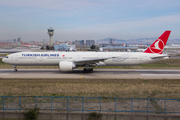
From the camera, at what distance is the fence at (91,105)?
13375mm

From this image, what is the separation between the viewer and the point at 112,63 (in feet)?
106

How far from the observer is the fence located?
43.9 feet

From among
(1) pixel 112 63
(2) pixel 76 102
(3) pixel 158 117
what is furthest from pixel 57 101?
(1) pixel 112 63

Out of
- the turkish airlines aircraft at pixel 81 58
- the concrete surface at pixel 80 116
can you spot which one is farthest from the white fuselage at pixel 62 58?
the concrete surface at pixel 80 116

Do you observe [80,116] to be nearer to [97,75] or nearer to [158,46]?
[97,75]

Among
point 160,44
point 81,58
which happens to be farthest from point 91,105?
point 160,44

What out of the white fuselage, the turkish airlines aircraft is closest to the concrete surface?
the turkish airlines aircraft

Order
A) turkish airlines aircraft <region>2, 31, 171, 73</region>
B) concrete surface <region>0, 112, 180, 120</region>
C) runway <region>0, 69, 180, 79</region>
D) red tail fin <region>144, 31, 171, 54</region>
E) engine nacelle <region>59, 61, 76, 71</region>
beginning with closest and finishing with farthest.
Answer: concrete surface <region>0, 112, 180, 120</region> < runway <region>0, 69, 180, 79</region> < engine nacelle <region>59, 61, 76, 71</region> < turkish airlines aircraft <region>2, 31, 171, 73</region> < red tail fin <region>144, 31, 171, 54</region>

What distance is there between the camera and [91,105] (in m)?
13.8

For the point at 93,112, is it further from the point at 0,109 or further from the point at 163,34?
the point at 163,34

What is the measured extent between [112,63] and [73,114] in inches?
785

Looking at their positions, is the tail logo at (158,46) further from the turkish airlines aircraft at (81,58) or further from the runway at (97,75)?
the runway at (97,75)

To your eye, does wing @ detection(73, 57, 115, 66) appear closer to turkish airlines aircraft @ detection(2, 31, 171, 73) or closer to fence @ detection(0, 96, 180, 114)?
turkish airlines aircraft @ detection(2, 31, 171, 73)

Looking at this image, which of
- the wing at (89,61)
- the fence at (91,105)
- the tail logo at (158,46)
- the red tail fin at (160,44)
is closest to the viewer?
the fence at (91,105)
